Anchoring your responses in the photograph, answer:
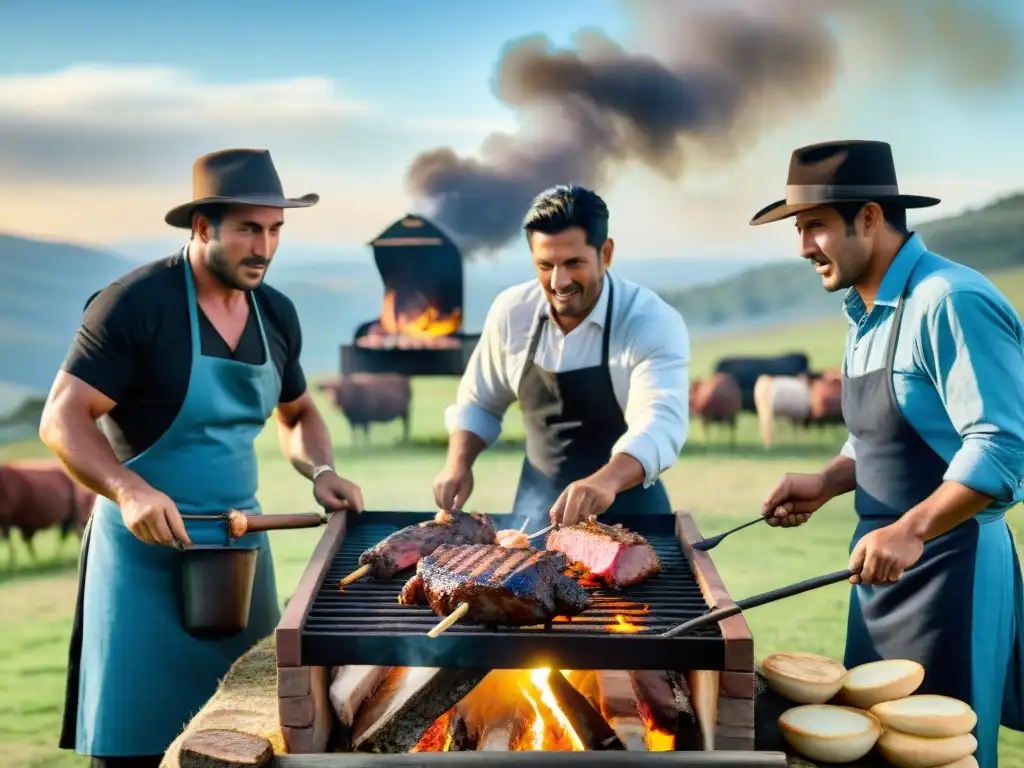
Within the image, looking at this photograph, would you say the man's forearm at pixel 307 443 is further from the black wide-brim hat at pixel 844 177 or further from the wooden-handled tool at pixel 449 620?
the black wide-brim hat at pixel 844 177

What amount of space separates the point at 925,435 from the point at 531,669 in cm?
139

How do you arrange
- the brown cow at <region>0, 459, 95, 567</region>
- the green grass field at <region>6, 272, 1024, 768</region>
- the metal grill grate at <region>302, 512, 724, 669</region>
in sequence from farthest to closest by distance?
1. the brown cow at <region>0, 459, 95, 567</region>
2. the green grass field at <region>6, 272, 1024, 768</region>
3. the metal grill grate at <region>302, 512, 724, 669</region>

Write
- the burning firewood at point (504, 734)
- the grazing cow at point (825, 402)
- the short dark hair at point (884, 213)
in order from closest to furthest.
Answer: the burning firewood at point (504, 734), the short dark hair at point (884, 213), the grazing cow at point (825, 402)

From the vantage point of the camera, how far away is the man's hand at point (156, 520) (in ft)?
11.0

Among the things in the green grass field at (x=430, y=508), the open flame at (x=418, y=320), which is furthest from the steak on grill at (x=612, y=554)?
the open flame at (x=418, y=320)

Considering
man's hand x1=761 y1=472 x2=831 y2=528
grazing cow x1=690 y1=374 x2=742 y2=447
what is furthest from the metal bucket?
grazing cow x1=690 y1=374 x2=742 y2=447

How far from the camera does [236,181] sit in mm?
3814

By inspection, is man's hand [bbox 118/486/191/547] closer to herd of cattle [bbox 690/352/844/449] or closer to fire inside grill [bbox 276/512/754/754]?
fire inside grill [bbox 276/512/754/754]

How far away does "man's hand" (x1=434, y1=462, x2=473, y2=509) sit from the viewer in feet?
13.9

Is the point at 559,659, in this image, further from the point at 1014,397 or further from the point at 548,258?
the point at 548,258

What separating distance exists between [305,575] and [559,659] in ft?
2.94

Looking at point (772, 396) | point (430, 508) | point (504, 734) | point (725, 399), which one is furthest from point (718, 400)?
point (504, 734)

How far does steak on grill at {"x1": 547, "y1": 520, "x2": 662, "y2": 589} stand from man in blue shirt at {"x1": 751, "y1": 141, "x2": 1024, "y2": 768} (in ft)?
2.05

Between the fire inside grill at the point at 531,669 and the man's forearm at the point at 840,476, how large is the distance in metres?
0.54
